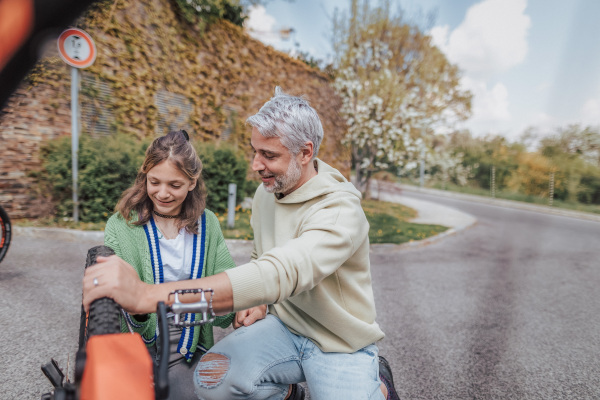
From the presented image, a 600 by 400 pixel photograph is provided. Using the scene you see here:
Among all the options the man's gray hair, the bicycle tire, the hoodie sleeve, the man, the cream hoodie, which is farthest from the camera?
the man's gray hair

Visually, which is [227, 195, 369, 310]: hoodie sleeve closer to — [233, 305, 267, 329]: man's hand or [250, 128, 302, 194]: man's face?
[250, 128, 302, 194]: man's face

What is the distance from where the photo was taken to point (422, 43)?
12.7 meters

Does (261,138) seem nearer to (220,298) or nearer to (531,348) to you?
(220,298)

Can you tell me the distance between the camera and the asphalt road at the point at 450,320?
255cm

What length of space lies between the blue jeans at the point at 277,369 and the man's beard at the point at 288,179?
68 cm

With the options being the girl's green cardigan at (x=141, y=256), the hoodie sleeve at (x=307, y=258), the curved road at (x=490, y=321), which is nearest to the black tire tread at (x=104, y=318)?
the hoodie sleeve at (x=307, y=258)

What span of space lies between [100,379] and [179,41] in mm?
8717

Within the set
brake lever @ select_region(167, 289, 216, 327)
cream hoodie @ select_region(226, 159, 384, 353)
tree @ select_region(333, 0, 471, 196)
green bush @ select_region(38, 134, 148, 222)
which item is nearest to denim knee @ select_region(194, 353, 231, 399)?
cream hoodie @ select_region(226, 159, 384, 353)

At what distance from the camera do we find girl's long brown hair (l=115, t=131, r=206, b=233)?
190 centimetres

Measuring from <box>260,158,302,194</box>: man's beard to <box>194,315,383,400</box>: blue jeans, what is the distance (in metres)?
0.68

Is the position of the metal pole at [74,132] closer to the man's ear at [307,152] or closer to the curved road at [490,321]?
the curved road at [490,321]

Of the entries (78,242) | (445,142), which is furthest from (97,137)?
(445,142)

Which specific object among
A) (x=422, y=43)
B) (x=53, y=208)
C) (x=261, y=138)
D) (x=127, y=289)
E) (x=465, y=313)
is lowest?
(x=465, y=313)

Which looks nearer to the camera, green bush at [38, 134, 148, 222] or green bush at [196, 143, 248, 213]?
green bush at [38, 134, 148, 222]
